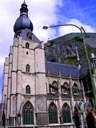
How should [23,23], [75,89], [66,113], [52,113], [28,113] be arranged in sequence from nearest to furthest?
[28,113]
[52,113]
[66,113]
[23,23]
[75,89]

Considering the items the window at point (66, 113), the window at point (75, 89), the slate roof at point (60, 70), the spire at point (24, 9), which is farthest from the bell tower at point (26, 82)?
the window at point (75, 89)

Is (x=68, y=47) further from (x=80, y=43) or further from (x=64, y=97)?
(x=64, y=97)

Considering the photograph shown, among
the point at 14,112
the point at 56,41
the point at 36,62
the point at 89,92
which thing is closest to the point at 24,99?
the point at 14,112

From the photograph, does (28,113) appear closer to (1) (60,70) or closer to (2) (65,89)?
(2) (65,89)

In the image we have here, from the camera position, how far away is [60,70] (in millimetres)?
38094

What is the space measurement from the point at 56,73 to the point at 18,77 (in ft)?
33.8

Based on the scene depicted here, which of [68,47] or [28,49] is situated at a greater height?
[68,47]

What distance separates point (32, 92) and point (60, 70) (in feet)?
36.5

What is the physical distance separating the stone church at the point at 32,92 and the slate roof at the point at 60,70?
2.80 feet

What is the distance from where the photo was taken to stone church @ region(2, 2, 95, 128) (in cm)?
2680

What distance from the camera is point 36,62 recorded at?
3092cm

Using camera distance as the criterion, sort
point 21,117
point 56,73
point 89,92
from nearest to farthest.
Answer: point 21,117 → point 89,92 → point 56,73

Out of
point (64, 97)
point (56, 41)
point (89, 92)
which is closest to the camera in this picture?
point (64, 97)

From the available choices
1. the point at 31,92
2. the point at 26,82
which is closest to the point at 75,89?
the point at 31,92
